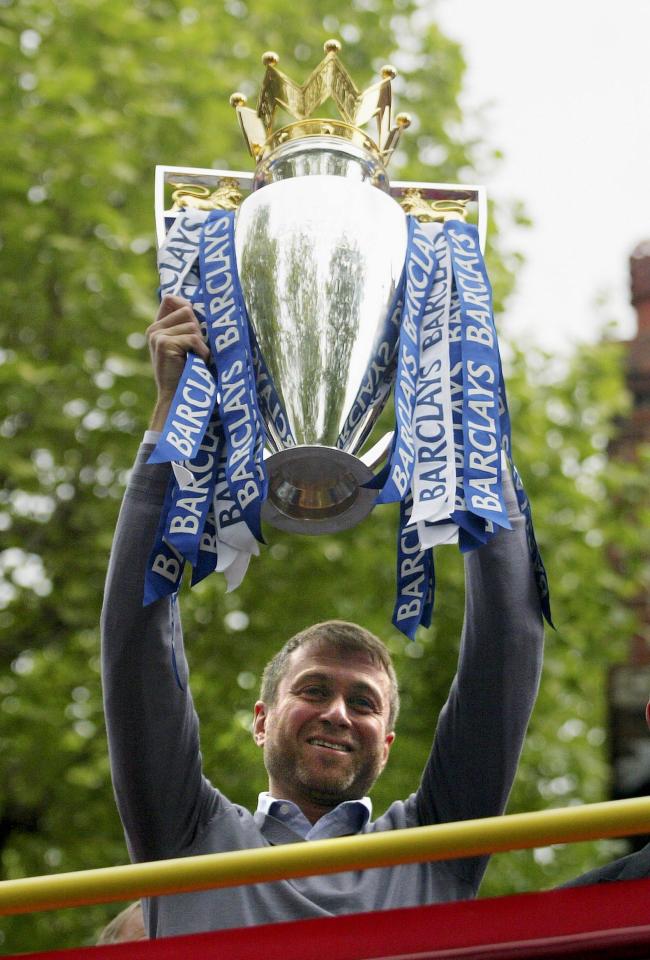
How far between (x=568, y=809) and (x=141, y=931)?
205 centimetres

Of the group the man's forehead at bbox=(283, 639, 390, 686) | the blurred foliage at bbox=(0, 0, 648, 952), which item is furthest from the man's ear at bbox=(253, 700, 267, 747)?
the blurred foliage at bbox=(0, 0, 648, 952)

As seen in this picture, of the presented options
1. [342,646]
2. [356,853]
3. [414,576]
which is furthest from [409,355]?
[356,853]

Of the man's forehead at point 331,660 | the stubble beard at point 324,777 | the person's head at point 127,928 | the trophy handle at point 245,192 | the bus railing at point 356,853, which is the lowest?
the person's head at point 127,928

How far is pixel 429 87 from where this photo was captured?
8281 millimetres

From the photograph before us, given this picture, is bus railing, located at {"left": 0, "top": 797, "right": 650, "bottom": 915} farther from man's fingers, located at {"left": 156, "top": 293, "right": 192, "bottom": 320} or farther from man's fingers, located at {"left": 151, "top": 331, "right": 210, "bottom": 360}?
man's fingers, located at {"left": 156, "top": 293, "right": 192, "bottom": 320}

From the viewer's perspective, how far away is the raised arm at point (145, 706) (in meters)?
2.32

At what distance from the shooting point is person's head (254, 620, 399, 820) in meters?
2.48

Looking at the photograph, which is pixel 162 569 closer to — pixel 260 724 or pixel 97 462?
pixel 260 724

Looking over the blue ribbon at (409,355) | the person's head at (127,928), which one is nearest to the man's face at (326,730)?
the blue ribbon at (409,355)

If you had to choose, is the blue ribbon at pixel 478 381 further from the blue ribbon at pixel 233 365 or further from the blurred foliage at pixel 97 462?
the blurred foliage at pixel 97 462

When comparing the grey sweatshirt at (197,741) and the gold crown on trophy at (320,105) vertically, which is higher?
the gold crown on trophy at (320,105)

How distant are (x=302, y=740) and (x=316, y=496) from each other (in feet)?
1.44

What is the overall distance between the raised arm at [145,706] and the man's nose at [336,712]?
246 mm

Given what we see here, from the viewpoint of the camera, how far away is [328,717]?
98.0 inches
